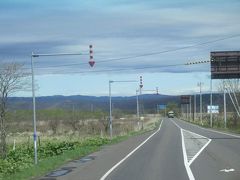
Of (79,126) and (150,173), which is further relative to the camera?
(79,126)

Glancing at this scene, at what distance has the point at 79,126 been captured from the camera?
97750 mm

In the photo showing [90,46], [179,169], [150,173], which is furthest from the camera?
[90,46]

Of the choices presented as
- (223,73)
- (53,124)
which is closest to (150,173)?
(223,73)

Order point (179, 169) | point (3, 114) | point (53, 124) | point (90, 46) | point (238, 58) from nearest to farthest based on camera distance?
point (179, 169) → point (90, 46) → point (3, 114) → point (238, 58) → point (53, 124)

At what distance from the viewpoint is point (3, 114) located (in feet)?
115

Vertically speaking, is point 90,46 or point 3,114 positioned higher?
point 90,46

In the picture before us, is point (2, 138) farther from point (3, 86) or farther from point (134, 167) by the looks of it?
point (134, 167)

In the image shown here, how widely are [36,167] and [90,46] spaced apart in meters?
6.62

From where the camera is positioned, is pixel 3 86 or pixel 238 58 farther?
pixel 238 58

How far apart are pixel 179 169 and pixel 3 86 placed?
16900mm

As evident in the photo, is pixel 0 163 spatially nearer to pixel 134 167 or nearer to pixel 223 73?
pixel 134 167

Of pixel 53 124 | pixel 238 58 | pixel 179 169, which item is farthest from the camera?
pixel 53 124

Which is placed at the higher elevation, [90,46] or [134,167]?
[90,46]

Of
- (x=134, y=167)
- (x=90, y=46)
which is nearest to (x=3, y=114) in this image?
(x=90, y=46)
